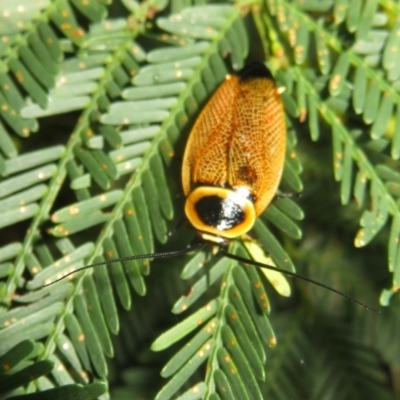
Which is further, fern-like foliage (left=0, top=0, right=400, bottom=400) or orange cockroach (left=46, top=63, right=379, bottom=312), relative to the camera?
orange cockroach (left=46, top=63, right=379, bottom=312)

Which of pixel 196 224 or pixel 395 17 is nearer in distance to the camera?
pixel 395 17

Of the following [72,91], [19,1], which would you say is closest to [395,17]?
[72,91]

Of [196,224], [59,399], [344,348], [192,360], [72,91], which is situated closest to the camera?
[59,399]

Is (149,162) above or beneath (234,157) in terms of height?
above

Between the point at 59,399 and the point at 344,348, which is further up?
the point at 59,399

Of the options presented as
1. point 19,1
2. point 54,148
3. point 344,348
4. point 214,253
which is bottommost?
point 344,348

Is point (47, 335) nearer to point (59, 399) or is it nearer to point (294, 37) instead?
point (59, 399)

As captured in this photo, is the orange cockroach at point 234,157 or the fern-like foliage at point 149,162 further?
the orange cockroach at point 234,157

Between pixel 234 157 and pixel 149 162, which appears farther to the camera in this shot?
pixel 234 157
